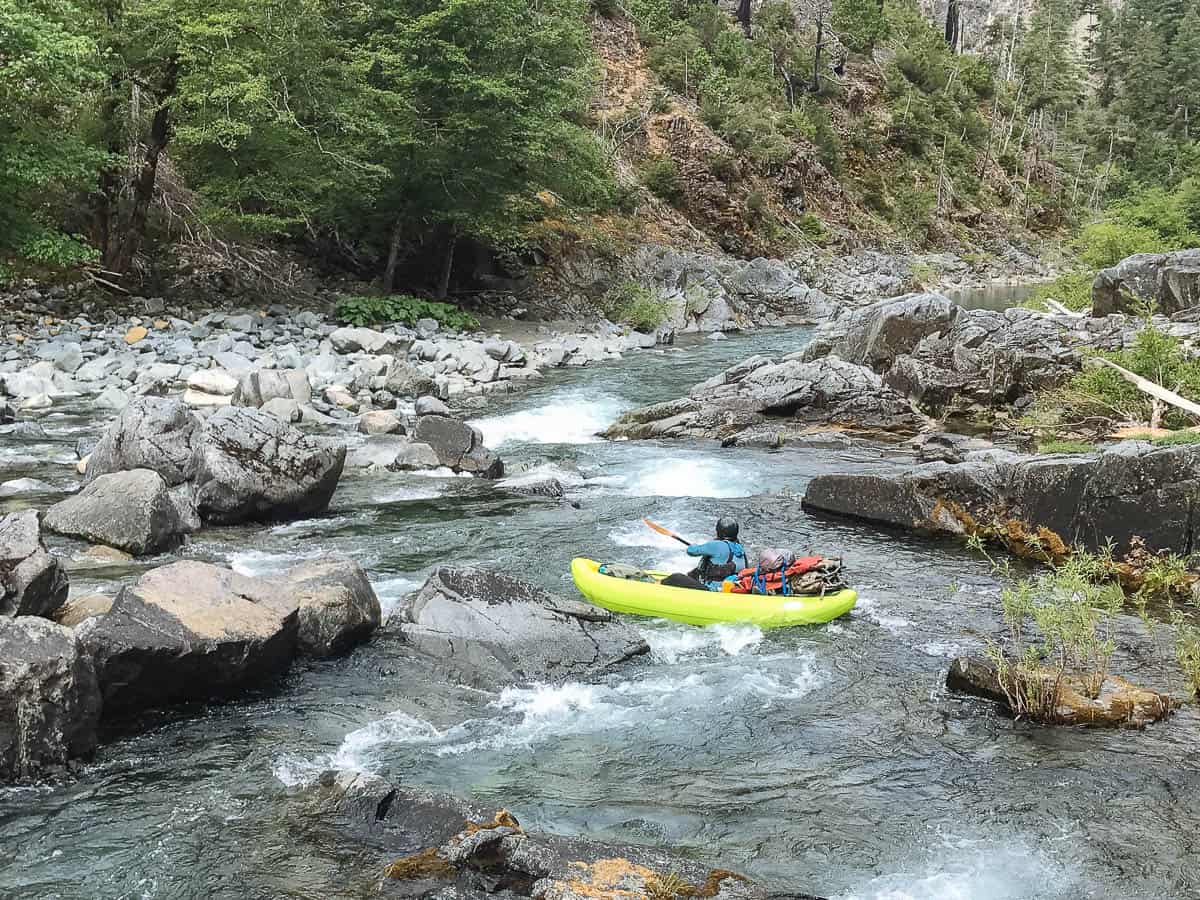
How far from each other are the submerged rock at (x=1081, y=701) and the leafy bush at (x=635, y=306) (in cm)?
2106

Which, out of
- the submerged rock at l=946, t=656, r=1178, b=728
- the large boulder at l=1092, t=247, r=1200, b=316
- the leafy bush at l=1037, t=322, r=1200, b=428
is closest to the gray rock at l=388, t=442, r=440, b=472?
the submerged rock at l=946, t=656, r=1178, b=728

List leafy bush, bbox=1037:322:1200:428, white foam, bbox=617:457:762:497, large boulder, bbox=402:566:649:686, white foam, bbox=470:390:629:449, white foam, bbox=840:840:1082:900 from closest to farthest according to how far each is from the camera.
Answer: white foam, bbox=840:840:1082:900
large boulder, bbox=402:566:649:686
white foam, bbox=617:457:762:497
leafy bush, bbox=1037:322:1200:428
white foam, bbox=470:390:629:449

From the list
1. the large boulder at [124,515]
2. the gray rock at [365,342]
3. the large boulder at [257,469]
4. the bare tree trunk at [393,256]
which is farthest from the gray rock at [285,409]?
the bare tree trunk at [393,256]

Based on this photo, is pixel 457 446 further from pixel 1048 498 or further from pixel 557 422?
pixel 1048 498

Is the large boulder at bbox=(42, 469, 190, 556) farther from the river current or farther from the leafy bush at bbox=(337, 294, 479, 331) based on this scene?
the leafy bush at bbox=(337, 294, 479, 331)

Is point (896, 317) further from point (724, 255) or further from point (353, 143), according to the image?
point (724, 255)

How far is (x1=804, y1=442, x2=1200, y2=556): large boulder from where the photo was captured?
9023mm

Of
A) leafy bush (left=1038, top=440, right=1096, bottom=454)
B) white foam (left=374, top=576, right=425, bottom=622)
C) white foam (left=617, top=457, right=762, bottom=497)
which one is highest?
leafy bush (left=1038, top=440, right=1096, bottom=454)

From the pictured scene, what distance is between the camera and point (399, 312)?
2261 centimetres

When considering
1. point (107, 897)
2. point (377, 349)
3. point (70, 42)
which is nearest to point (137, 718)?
point (107, 897)

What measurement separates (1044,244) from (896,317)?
40.6 metres

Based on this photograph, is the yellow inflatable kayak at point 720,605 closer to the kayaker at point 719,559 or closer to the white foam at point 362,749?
the kayaker at point 719,559

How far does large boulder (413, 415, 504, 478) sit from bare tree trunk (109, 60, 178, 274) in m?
10.4

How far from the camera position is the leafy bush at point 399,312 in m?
22.0
